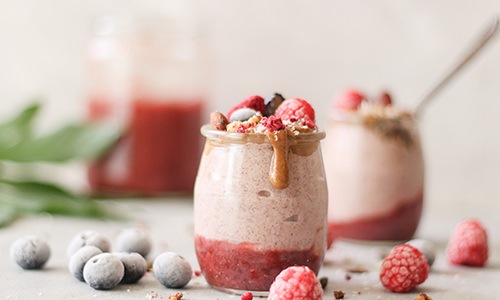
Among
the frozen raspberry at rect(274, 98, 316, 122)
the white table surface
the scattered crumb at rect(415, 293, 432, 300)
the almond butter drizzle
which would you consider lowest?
the white table surface

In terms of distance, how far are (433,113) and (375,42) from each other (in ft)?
0.80

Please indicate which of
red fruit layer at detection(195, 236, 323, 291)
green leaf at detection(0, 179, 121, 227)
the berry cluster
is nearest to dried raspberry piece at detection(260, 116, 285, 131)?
the berry cluster

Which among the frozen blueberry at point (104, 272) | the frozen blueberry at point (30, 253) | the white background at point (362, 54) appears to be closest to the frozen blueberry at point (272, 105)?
the frozen blueberry at point (104, 272)

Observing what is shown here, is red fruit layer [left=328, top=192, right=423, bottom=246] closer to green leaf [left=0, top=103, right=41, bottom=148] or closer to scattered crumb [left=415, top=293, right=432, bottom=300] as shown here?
scattered crumb [left=415, top=293, right=432, bottom=300]

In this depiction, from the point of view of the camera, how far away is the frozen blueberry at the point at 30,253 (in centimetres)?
130

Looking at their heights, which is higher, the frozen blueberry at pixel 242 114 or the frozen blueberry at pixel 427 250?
the frozen blueberry at pixel 242 114

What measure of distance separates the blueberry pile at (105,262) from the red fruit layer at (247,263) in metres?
0.06

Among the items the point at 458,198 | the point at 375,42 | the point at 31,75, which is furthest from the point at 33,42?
the point at 458,198

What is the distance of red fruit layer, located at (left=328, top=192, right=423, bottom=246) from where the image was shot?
155cm

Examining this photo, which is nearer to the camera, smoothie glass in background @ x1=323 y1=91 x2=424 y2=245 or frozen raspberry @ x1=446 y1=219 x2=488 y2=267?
frozen raspberry @ x1=446 y1=219 x2=488 y2=267

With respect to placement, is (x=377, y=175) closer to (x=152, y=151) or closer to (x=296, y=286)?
(x=296, y=286)

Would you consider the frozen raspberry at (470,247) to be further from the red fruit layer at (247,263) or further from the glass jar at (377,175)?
the red fruit layer at (247,263)

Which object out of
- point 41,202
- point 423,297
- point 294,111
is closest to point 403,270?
point 423,297

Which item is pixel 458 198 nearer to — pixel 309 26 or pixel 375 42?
pixel 375 42
